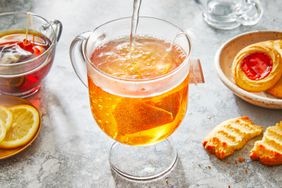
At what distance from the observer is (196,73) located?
121 centimetres

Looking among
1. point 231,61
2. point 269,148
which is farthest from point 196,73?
point 269,148

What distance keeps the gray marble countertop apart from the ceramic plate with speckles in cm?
4

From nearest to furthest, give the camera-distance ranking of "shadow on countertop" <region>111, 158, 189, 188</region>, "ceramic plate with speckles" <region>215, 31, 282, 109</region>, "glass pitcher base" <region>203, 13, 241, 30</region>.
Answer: "shadow on countertop" <region>111, 158, 189, 188</region> → "ceramic plate with speckles" <region>215, 31, 282, 109</region> → "glass pitcher base" <region>203, 13, 241, 30</region>

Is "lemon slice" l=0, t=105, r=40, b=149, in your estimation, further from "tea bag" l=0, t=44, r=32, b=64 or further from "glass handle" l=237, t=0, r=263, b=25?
"glass handle" l=237, t=0, r=263, b=25

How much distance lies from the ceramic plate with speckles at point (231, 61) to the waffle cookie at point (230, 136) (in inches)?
2.0

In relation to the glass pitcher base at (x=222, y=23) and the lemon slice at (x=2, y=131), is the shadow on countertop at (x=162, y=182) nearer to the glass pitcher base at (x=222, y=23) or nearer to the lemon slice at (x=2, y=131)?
the lemon slice at (x=2, y=131)

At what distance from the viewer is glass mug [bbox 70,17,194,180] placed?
82cm

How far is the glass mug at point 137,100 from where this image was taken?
0.82m

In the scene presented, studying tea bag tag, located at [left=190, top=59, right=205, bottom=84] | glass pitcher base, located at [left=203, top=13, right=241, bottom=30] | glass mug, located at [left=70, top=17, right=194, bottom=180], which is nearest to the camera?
glass mug, located at [left=70, top=17, right=194, bottom=180]

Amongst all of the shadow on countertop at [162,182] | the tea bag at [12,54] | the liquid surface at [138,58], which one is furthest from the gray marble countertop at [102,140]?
the liquid surface at [138,58]

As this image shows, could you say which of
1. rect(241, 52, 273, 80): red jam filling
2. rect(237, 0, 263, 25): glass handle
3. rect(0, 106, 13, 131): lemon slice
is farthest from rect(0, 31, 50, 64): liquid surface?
rect(237, 0, 263, 25): glass handle

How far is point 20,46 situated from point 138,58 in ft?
1.21

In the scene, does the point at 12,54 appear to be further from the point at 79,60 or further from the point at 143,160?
the point at 143,160

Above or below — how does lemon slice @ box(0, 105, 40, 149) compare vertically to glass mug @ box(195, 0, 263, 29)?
below
